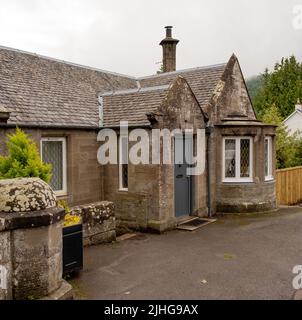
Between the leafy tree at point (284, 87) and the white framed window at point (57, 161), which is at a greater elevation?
the leafy tree at point (284, 87)

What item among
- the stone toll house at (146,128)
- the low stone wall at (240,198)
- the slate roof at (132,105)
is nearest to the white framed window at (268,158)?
the stone toll house at (146,128)

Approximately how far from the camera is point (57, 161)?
11.0 metres

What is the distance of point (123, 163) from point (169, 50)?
10296 millimetres

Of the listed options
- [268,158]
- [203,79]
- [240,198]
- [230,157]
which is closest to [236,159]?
[230,157]

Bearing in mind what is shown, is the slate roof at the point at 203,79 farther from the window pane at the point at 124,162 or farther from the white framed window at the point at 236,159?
the window pane at the point at 124,162

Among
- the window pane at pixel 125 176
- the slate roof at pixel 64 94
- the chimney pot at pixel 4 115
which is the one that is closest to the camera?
the chimney pot at pixel 4 115

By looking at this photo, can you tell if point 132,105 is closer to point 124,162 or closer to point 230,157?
point 124,162

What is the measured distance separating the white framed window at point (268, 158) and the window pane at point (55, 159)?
820cm

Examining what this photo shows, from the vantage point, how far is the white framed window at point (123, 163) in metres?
11.5
